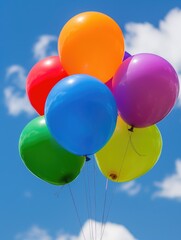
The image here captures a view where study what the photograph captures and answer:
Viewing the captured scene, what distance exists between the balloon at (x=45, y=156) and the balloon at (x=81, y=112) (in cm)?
52

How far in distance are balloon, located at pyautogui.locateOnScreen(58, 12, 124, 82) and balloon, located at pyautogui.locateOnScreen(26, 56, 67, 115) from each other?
1.06ft

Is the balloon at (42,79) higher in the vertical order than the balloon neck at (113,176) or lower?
higher

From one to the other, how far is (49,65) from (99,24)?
1.09 m

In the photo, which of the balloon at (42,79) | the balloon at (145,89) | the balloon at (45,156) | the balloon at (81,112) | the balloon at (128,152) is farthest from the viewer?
the balloon at (42,79)

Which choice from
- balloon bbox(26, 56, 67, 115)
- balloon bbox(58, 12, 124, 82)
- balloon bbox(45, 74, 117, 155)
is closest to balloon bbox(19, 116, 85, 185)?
balloon bbox(26, 56, 67, 115)

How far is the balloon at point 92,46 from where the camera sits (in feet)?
26.6

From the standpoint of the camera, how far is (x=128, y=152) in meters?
8.53

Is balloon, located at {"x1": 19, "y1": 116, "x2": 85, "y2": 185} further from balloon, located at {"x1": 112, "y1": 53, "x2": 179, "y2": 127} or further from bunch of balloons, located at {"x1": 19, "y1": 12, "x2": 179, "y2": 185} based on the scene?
balloon, located at {"x1": 112, "y1": 53, "x2": 179, "y2": 127}

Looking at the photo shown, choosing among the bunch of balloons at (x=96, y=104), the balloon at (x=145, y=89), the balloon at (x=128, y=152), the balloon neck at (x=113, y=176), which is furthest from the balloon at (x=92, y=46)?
the balloon neck at (x=113, y=176)

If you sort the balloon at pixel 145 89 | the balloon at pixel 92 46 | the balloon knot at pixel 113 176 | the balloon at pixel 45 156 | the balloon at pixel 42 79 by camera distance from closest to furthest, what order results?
the balloon at pixel 145 89, the balloon at pixel 92 46, the balloon at pixel 45 156, the balloon at pixel 42 79, the balloon knot at pixel 113 176

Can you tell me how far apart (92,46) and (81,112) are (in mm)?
1172

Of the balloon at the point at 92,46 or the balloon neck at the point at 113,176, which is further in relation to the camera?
the balloon neck at the point at 113,176

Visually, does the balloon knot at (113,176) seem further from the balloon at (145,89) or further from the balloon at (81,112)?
the balloon at (81,112)

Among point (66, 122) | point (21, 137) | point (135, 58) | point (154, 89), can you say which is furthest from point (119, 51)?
point (21, 137)
